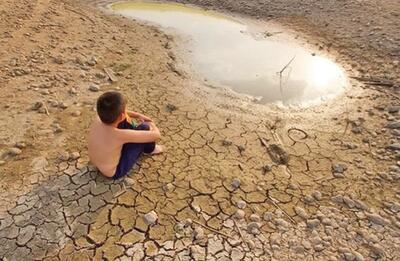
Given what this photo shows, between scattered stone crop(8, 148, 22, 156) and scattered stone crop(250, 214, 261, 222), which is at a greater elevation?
scattered stone crop(250, 214, 261, 222)

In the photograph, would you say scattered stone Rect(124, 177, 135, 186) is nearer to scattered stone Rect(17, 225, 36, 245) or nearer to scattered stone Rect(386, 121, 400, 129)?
scattered stone Rect(17, 225, 36, 245)

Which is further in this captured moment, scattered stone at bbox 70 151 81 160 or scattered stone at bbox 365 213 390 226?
scattered stone at bbox 70 151 81 160

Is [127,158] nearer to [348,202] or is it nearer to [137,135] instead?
[137,135]

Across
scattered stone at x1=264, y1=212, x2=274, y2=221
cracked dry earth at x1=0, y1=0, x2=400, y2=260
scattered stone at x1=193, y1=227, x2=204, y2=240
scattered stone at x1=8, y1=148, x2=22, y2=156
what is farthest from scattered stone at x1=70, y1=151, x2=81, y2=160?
scattered stone at x1=264, y1=212, x2=274, y2=221

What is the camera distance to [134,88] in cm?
515

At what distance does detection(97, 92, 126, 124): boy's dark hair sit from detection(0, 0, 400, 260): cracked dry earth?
25.3 inches

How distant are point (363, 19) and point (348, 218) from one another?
5.08 m

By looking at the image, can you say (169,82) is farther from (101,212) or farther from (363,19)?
(363,19)

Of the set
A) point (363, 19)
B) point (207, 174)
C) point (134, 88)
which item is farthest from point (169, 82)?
point (363, 19)

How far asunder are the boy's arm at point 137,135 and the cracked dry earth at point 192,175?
0.95 ft

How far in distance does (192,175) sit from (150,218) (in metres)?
0.66

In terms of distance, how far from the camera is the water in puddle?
17.9 feet

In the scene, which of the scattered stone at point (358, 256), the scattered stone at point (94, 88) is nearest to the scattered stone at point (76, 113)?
the scattered stone at point (94, 88)

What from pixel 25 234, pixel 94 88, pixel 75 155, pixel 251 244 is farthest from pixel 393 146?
pixel 25 234
